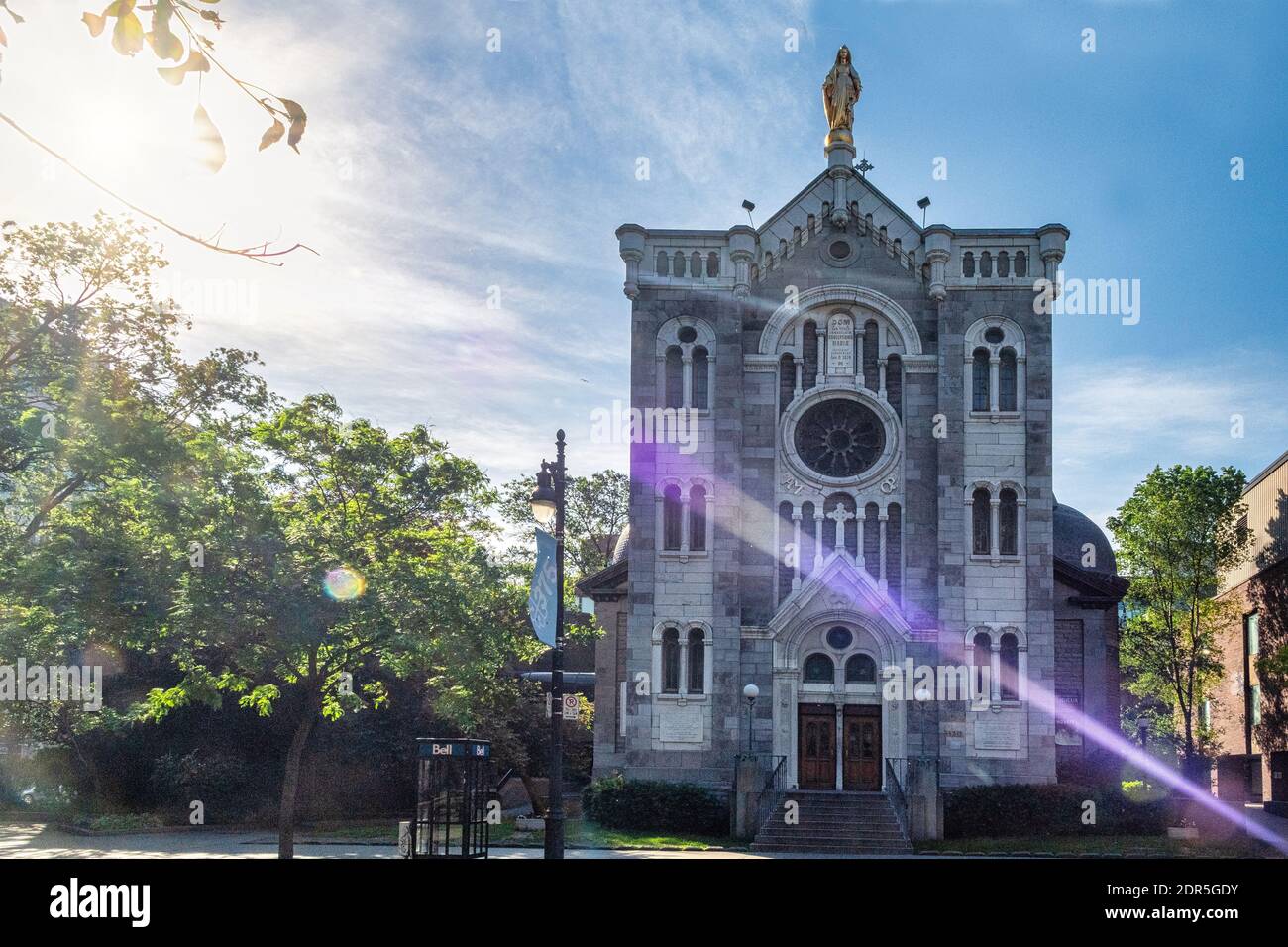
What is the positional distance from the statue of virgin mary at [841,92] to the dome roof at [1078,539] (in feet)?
54.1

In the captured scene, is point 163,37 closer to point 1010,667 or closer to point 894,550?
point 894,550

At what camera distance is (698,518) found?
112 ft

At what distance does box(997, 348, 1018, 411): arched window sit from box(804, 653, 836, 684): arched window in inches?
369

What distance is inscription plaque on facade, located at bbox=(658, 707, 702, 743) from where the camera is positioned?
108ft

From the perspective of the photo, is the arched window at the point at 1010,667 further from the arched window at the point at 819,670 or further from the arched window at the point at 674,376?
the arched window at the point at 674,376

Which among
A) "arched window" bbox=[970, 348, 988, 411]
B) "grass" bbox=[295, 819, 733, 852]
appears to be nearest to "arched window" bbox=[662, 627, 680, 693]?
"grass" bbox=[295, 819, 733, 852]

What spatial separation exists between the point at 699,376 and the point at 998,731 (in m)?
13.7

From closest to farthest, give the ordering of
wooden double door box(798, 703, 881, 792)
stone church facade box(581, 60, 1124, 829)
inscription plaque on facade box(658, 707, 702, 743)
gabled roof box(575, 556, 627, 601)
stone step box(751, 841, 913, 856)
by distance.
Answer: stone step box(751, 841, 913, 856), wooden double door box(798, 703, 881, 792), stone church facade box(581, 60, 1124, 829), inscription plaque on facade box(658, 707, 702, 743), gabled roof box(575, 556, 627, 601)

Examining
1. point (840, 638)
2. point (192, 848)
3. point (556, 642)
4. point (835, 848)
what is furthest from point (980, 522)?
point (192, 848)

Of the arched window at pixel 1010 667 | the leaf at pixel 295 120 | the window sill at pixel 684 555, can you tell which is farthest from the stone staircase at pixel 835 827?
the leaf at pixel 295 120

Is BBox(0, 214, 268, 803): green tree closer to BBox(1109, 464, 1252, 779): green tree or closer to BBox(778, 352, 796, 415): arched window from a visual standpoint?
BBox(778, 352, 796, 415): arched window

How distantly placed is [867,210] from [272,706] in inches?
987
